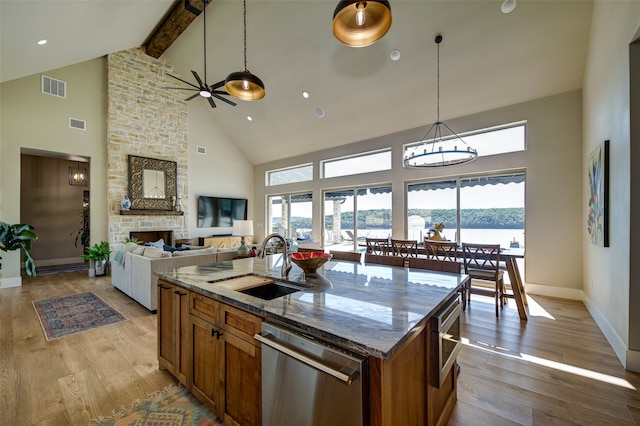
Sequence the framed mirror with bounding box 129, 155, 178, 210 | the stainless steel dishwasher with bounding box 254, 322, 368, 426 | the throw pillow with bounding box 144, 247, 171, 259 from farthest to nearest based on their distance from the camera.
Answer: the framed mirror with bounding box 129, 155, 178, 210
the throw pillow with bounding box 144, 247, 171, 259
the stainless steel dishwasher with bounding box 254, 322, 368, 426

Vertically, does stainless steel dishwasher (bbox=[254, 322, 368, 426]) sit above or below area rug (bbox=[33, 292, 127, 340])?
above

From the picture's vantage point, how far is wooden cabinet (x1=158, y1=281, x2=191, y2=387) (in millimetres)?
1876

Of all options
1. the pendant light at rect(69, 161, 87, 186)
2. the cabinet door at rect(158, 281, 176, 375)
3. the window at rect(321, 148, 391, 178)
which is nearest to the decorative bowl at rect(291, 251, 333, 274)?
the cabinet door at rect(158, 281, 176, 375)

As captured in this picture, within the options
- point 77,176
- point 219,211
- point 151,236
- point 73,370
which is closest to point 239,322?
point 73,370

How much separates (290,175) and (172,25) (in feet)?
15.0

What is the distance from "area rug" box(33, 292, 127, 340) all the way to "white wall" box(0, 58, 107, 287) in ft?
6.69

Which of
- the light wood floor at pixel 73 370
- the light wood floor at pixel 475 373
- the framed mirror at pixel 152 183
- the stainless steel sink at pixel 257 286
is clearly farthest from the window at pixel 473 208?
the framed mirror at pixel 152 183

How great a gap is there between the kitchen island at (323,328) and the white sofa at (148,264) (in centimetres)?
178

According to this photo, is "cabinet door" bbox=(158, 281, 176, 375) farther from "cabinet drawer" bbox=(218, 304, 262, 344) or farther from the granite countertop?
"cabinet drawer" bbox=(218, 304, 262, 344)

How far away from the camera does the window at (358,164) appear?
639cm

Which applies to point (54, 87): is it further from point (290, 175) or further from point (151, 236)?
point (290, 175)

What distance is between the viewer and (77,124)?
5973mm

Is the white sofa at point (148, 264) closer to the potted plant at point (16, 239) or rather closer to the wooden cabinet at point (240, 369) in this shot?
the potted plant at point (16, 239)

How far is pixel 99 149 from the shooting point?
6.31m
